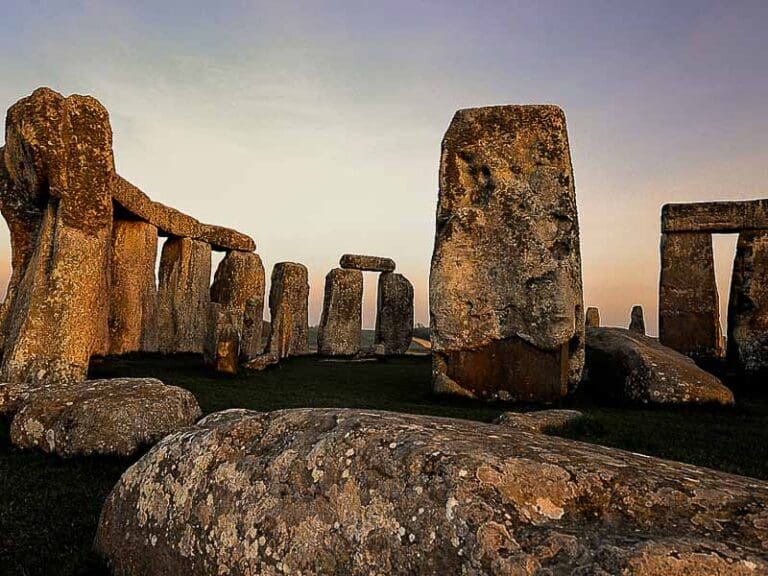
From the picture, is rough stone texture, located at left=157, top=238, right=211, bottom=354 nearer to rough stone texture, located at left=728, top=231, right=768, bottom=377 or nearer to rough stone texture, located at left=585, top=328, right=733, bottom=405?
rough stone texture, located at left=585, top=328, right=733, bottom=405

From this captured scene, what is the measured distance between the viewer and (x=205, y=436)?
8.22ft

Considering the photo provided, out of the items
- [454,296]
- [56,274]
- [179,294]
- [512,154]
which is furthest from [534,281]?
[179,294]

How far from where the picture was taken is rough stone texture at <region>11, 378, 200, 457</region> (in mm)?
5070

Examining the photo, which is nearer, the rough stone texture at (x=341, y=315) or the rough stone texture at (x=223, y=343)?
the rough stone texture at (x=223, y=343)

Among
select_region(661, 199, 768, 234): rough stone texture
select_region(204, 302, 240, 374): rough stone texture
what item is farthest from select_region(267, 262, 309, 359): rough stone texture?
select_region(661, 199, 768, 234): rough stone texture

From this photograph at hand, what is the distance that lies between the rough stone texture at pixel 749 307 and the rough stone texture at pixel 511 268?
18.6 feet

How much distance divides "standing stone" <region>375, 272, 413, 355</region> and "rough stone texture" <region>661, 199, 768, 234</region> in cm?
971

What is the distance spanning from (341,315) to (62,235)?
14061 millimetres

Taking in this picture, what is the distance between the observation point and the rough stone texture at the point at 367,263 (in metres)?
23.8

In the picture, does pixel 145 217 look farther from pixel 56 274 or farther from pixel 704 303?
pixel 704 303

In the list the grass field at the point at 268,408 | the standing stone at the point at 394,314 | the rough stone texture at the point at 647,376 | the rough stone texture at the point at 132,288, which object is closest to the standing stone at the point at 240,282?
the rough stone texture at the point at 132,288

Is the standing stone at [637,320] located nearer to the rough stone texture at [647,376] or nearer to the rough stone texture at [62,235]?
the rough stone texture at [647,376]

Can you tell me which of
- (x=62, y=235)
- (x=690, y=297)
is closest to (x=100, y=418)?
(x=62, y=235)

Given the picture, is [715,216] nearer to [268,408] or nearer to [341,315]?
[341,315]
